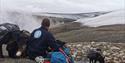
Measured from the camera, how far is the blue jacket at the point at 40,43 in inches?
346

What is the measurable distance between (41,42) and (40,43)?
0.10ft

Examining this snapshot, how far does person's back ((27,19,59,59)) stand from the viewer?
28.9 feet

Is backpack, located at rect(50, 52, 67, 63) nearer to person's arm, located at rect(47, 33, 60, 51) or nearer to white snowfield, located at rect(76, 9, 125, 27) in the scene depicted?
person's arm, located at rect(47, 33, 60, 51)

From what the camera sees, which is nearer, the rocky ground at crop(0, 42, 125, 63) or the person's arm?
the person's arm

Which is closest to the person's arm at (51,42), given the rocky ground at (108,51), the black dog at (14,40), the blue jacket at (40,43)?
the blue jacket at (40,43)

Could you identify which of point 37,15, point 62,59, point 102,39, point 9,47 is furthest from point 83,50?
point 37,15

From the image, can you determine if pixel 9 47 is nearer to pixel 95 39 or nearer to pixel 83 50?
pixel 83 50

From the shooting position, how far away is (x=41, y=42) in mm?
8883

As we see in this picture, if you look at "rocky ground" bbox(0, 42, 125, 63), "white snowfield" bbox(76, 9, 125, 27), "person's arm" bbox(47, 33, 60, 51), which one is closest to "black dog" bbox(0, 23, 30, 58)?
"person's arm" bbox(47, 33, 60, 51)

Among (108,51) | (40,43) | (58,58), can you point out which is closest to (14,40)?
(40,43)

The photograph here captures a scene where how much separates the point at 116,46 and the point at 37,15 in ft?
35.9

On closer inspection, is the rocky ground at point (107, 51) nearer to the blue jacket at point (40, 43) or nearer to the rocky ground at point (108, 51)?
the rocky ground at point (108, 51)

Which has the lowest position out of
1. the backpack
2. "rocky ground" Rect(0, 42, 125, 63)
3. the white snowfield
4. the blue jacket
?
the white snowfield

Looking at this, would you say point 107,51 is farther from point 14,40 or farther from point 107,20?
point 107,20
